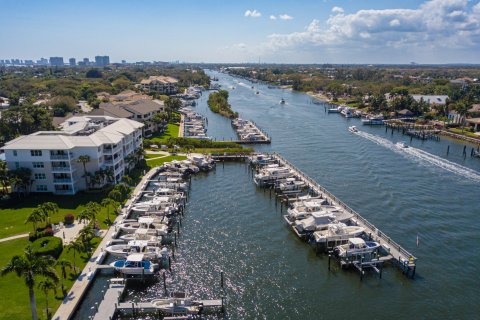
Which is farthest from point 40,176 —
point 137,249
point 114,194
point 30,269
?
point 30,269

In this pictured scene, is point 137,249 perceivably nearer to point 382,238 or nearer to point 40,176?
point 40,176

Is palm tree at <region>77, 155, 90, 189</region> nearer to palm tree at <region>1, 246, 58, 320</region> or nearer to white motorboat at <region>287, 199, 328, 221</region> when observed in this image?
palm tree at <region>1, 246, 58, 320</region>

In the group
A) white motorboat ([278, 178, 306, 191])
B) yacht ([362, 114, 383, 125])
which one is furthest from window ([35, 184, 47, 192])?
yacht ([362, 114, 383, 125])

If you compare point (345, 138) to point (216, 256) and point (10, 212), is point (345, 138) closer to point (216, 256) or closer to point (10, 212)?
point (216, 256)

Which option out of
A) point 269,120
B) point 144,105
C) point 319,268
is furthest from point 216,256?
point 269,120

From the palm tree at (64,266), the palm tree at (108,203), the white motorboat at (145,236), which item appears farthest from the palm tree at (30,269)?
the palm tree at (108,203)

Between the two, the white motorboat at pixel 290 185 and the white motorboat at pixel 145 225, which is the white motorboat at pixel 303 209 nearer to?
the white motorboat at pixel 290 185
